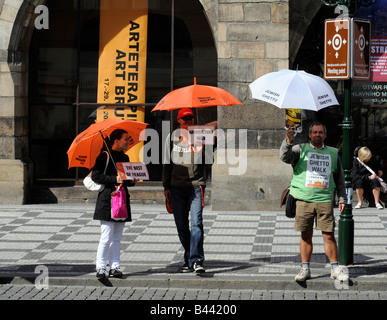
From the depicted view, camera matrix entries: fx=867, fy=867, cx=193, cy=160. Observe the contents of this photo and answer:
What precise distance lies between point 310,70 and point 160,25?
9.62ft

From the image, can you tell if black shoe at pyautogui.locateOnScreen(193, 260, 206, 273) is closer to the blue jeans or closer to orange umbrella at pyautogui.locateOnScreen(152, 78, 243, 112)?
the blue jeans

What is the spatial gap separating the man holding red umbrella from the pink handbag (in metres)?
0.68

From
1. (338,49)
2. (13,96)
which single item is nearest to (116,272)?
(338,49)

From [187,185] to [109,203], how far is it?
36.8 inches

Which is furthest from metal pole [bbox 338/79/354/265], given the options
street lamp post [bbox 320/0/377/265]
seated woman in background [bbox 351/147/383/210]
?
seated woman in background [bbox 351/147/383/210]

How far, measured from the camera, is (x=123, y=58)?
647 inches

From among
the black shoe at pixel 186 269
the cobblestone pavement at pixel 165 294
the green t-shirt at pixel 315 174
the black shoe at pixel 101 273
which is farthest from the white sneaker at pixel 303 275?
the black shoe at pixel 101 273

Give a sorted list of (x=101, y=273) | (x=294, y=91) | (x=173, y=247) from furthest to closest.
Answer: (x=173, y=247) < (x=101, y=273) < (x=294, y=91)

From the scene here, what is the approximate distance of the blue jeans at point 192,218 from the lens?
9.53 meters

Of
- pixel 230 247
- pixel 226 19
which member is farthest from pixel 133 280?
pixel 226 19

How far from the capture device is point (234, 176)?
1519 cm

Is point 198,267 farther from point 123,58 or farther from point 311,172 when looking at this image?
point 123,58
